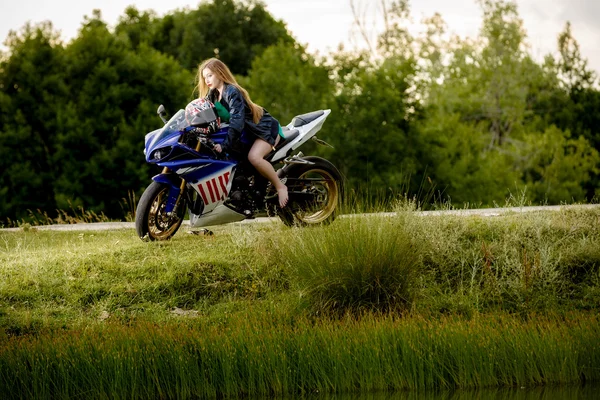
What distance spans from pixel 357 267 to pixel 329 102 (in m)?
25.8

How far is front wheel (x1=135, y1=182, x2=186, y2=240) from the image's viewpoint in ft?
33.7

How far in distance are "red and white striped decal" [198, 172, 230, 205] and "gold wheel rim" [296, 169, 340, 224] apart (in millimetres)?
Result: 1075

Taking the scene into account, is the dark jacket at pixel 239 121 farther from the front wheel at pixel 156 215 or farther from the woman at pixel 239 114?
the front wheel at pixel 156 215

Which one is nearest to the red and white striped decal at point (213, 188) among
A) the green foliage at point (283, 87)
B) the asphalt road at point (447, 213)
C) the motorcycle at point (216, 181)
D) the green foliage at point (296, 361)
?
the motorcycle at point (216, 181)

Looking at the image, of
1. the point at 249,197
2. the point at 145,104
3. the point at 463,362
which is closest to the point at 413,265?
the point at 463,362

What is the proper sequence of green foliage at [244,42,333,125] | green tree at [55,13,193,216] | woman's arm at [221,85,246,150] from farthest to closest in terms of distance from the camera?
green foliage at [244,42,333,125]
green tree at [55,13,193,216]
woman's arm at [221,85,246,150]

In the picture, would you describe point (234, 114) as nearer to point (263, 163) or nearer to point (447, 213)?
point (263, 163)

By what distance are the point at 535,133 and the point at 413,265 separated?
3845 centimetres

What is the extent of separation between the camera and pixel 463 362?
25.7 feet

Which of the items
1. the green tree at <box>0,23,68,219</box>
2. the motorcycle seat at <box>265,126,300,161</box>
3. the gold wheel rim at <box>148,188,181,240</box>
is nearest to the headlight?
the gold wheel rim at <box>148,188,181,240</box>

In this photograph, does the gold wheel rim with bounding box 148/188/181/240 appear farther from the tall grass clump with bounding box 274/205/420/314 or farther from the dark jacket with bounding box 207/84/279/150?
the tall grass clump with bounding box 274/205/420/314

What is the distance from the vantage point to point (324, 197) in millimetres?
11195

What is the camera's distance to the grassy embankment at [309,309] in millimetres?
7711

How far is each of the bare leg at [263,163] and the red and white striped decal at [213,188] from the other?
1.06 ft
